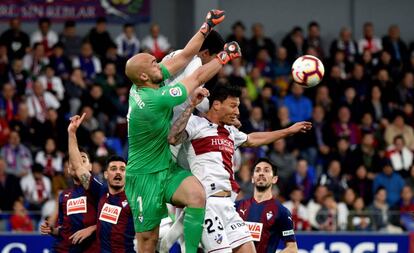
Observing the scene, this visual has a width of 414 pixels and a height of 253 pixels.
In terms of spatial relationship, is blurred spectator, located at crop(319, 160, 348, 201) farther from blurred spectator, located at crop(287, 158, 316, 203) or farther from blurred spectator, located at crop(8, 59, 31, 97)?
Result: blurred spectator, located at crop(8, 59, 31, 97)

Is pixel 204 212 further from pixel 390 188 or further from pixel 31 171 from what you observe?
pixel 390 188

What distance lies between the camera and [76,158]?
12828 millimetres

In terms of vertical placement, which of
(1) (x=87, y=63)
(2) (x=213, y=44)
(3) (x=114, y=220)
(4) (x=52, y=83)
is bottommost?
(3) (x=114, y=220)

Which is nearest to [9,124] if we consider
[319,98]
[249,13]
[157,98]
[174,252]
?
[174,252]

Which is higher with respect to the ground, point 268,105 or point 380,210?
point 268,105

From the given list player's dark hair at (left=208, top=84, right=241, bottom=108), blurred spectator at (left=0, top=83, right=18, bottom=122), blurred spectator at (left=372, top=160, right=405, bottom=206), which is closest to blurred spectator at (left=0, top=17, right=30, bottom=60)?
blurred spectator at (left=0, top=83, right=18, bottom=122)

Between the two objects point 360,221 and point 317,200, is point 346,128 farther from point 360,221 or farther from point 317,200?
point 360,221

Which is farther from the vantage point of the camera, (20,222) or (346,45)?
(346,45)

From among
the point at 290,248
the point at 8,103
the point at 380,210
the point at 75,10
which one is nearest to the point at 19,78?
the point at 8,103

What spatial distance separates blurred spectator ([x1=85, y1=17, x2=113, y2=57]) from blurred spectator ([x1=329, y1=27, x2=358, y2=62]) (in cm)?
453

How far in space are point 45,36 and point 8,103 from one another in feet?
6.30

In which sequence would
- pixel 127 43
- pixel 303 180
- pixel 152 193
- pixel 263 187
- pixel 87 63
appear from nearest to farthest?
1. pixel 152 193
2. pixel 263 187
3. pixel 303 180
4. pixel 87 63
5. pixel 127 43

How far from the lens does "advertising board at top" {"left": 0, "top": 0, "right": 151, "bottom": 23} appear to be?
22547mm

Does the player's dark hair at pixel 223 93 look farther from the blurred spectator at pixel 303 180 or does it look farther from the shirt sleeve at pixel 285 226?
the blurred spectator at pixel 303 180
